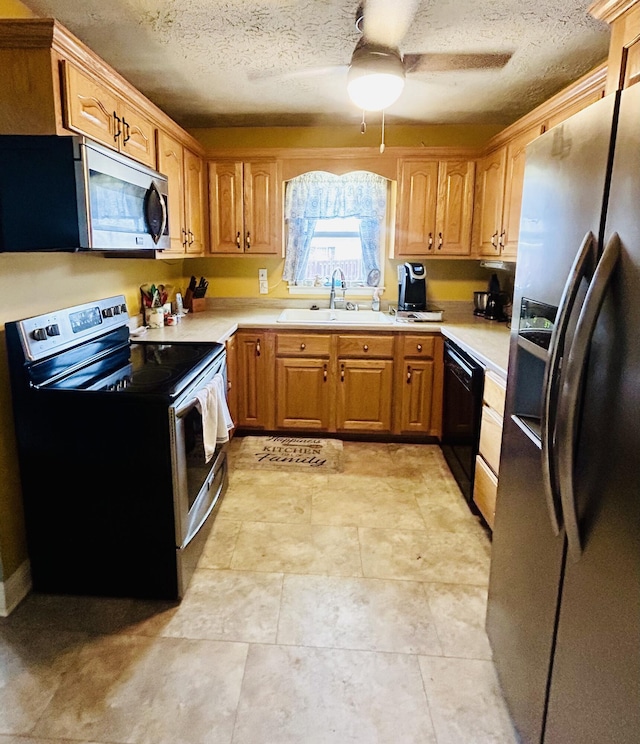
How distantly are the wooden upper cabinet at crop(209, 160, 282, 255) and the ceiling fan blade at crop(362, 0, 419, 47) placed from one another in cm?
165

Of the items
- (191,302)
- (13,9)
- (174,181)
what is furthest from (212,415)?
(191,302)

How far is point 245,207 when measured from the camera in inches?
152

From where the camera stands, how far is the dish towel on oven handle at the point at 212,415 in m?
2.21

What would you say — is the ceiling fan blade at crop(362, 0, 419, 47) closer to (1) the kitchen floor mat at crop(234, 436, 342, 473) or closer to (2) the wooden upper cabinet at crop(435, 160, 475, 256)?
(2) the wooden upper cabinet at crop(435, 160, 475, 256)

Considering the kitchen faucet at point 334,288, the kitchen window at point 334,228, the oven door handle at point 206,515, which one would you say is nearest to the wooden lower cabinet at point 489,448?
the oven door handle at point 206,515

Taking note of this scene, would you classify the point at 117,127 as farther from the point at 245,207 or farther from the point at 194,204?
the point at 245,207

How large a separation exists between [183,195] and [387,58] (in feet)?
5.40

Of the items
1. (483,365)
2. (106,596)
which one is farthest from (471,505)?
(106,596)

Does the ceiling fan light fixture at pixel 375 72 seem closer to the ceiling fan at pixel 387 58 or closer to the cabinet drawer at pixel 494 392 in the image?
the ceiling fan at pixel 387 58

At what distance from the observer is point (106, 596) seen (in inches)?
82.4

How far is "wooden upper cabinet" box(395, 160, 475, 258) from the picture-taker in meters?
3.73

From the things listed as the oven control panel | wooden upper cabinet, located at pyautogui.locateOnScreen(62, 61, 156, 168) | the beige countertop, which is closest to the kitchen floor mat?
the beige countertop

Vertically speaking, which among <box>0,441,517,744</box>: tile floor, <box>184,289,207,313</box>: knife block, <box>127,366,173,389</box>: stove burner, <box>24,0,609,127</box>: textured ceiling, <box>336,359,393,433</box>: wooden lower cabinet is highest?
<box>24,0,609,127</box>: textured ceiling

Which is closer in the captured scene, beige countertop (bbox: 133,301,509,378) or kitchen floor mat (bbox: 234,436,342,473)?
beige countertop (bbox: 133,301,509,378)
